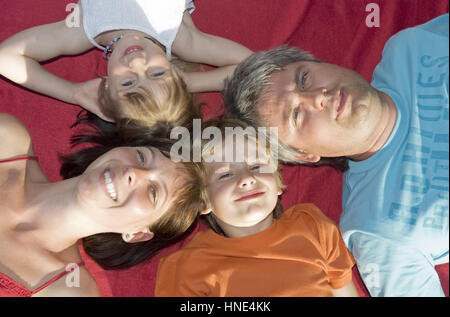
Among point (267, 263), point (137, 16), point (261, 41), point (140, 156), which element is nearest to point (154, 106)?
point (140, 156)

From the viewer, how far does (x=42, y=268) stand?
→ 2076 millimetres

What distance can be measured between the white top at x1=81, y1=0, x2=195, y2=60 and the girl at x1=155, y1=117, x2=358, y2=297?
0.51m

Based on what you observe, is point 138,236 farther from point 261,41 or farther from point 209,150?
point 261,41

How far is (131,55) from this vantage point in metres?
2.09

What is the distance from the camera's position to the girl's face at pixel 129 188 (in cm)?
189

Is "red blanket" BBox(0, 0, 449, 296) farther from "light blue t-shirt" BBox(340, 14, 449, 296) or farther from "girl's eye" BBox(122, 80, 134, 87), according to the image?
"girl's eye" BBox(122, 80, 134, 87)

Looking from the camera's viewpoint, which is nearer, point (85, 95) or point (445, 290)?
point (445, 290)

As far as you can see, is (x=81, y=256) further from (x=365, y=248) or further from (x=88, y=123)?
(x=365, y=248)

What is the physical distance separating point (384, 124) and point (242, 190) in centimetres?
64

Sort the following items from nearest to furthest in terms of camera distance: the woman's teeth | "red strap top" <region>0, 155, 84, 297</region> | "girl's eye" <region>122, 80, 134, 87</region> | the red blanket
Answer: the woman's teeth
"red strap top" <region>0, 155, 84, 297</region>
"girl's eye" <region>122, 80, 134, 87</region>
the red blanket

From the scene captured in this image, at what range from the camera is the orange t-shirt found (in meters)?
2.08

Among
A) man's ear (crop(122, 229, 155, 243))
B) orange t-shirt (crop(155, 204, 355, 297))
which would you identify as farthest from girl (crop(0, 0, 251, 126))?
orange t-shirt (crop(155, 204, 355, 297))
